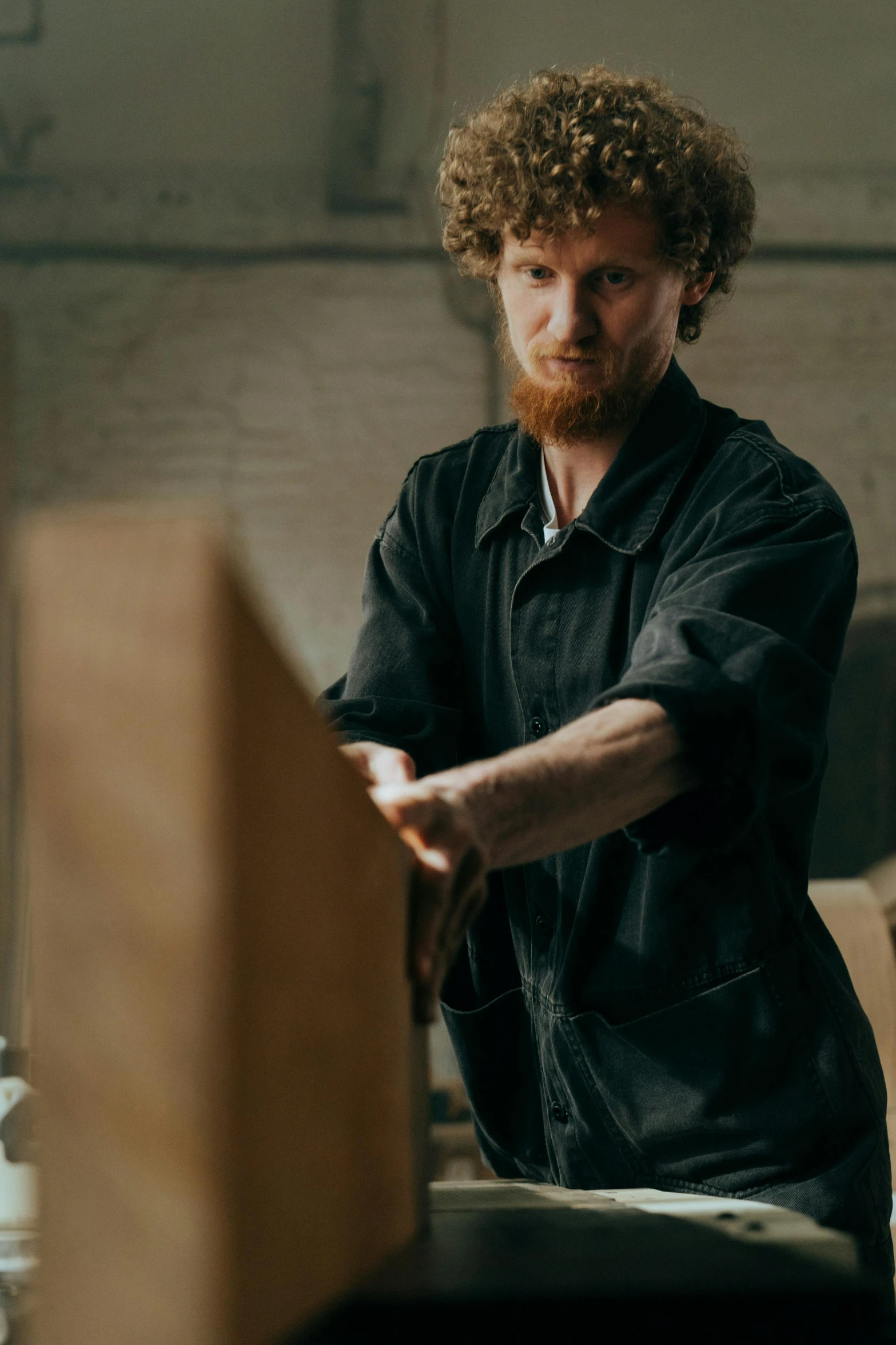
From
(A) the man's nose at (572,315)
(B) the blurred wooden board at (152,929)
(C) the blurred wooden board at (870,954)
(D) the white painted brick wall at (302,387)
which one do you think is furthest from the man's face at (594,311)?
(D) the white painted brick wall at (302,387)

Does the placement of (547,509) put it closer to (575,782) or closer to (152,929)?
(575,782)

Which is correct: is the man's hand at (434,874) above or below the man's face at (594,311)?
below

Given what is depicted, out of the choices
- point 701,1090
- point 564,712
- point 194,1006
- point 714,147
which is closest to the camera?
point 194,1006

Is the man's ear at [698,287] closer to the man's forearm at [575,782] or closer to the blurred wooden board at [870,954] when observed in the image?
the man's forearm at [575,782]

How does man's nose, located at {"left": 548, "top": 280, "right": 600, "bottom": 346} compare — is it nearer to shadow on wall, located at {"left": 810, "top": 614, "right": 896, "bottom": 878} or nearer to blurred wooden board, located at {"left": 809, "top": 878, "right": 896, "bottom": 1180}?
blurred wooden board, located at {"left": 809, "top": 878, "right": 896, "bottom": 1180}

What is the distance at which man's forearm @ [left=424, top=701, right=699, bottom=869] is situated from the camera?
816 mm

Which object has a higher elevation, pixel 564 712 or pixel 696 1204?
pixel 564 712

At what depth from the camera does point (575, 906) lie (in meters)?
1.24

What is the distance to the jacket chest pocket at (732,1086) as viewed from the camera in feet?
3.79

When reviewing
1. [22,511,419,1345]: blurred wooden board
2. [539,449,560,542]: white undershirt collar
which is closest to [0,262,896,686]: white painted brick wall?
[539,449,560,542]: white undershirt collar

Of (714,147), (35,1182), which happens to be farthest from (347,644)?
(35,1182)

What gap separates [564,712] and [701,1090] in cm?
37

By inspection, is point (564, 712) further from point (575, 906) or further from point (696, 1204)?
point (696, 1204)

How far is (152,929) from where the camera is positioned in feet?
1.83
